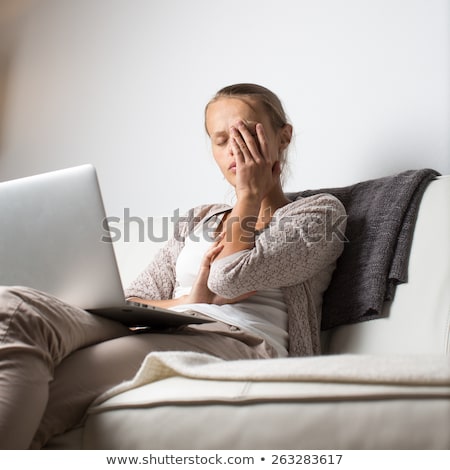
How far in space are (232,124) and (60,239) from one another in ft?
2.38

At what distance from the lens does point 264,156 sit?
162cm

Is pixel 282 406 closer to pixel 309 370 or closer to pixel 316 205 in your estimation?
pixel 309 370

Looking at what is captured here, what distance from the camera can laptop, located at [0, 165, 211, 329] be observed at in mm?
1069

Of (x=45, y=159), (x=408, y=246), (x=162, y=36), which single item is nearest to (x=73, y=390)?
(x=408, y=246)

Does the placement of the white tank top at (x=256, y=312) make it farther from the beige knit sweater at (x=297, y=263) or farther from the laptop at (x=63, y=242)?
the laptop at (x=63, y=242)

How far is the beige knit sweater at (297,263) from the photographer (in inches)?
54.3

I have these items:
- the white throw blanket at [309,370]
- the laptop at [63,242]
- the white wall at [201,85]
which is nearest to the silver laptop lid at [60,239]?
the laptop at [63,242]

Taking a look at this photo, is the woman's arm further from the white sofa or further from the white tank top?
the white sofa

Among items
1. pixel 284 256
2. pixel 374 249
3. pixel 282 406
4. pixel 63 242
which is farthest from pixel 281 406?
pixel 374 249

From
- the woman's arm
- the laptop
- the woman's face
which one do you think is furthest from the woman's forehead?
the laptop

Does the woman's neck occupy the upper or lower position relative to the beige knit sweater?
upper

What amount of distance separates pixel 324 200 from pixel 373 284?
230 millimetres

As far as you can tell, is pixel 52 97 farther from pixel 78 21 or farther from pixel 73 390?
pixel 73 390

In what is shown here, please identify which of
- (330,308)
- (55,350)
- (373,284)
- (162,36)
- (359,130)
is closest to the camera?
(55,350)
